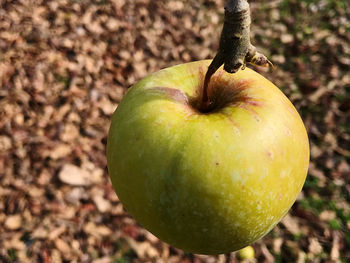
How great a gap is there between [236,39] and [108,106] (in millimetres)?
1788

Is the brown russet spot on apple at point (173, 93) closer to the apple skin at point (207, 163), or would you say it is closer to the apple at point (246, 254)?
the apple skin at point (207, 163)

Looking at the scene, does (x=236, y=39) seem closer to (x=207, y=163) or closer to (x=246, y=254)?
(x=207, y=163)

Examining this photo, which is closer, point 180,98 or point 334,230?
point 180,98

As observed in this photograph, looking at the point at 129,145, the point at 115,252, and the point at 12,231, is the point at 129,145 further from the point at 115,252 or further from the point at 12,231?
the point at 12,231

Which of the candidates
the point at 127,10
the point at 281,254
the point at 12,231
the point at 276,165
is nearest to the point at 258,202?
the point at 276,165

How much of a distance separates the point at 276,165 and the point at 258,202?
0.13m

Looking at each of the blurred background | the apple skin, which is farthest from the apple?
the apple skin

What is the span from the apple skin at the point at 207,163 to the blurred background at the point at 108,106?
999 millimetres

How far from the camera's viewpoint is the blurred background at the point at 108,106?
227cm

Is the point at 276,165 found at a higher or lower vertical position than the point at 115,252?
higher

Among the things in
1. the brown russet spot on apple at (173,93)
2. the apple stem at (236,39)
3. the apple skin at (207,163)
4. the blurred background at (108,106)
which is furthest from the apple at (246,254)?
the apple stem at (236,39)

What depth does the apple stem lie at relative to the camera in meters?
1.12

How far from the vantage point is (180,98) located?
141 centimetres

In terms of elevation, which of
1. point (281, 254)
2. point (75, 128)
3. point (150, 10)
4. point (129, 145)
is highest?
point (129, 145)
